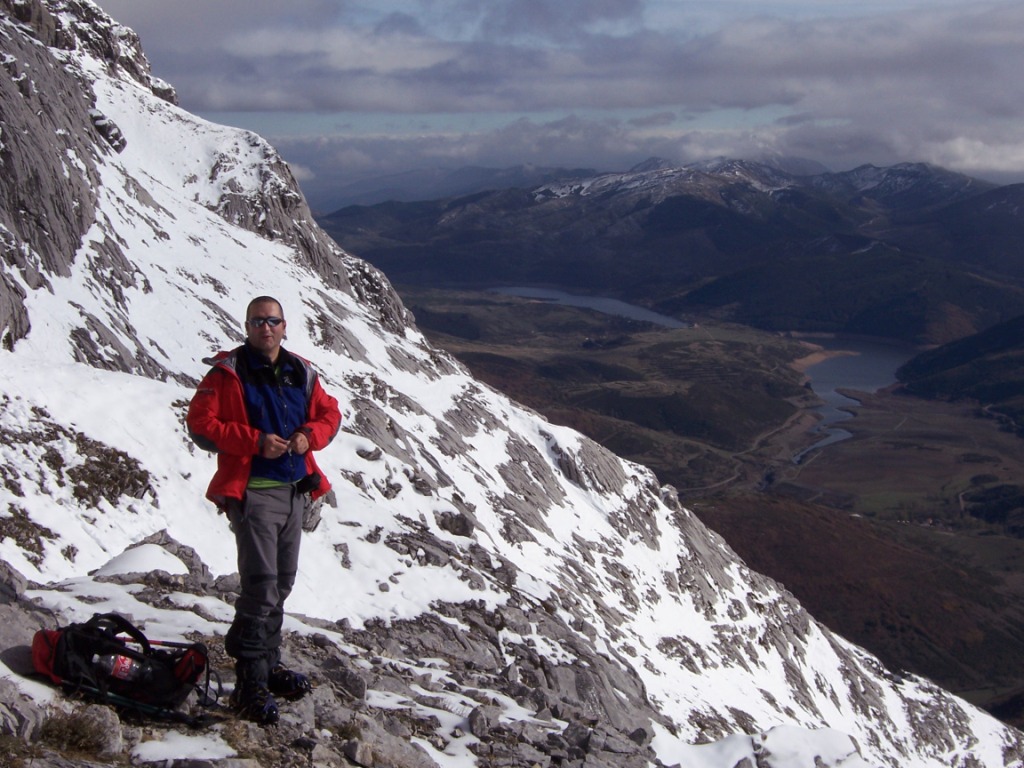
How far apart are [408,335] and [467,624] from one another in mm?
66599

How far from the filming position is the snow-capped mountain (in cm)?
1822

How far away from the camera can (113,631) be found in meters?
10.8

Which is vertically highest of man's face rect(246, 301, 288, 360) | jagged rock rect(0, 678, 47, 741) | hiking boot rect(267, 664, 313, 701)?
man's face rect(246, 301, 288, 360)

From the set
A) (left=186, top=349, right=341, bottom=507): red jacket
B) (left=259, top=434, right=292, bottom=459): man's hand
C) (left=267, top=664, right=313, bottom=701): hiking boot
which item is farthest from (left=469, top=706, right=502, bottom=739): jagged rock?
(left=259, top=434, right=292, bottom=459): man's hand

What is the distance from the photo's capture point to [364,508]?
27.5m

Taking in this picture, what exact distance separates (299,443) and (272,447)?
0.34m

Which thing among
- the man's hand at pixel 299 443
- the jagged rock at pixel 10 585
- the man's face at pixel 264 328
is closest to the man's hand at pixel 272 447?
the man's hand at pixel 299 443

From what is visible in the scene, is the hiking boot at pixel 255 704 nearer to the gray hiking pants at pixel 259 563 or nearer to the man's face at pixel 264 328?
the gray hiking pants at pixel 259 563

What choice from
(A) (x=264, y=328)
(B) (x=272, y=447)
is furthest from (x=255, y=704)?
(A) (x=264, y=328)

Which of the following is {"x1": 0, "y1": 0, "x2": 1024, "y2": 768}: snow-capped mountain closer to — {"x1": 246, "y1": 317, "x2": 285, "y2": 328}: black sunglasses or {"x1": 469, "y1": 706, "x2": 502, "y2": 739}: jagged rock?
{"x1": 469, "y1": 706, "x2": 502, "y2": 739}: jagged rock

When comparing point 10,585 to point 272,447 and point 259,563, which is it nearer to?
point 259,563

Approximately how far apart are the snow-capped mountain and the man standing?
138 centimetres

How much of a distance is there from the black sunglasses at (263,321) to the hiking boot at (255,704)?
450 cm

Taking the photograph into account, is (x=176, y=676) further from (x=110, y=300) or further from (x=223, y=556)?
(x=110, y=300)
